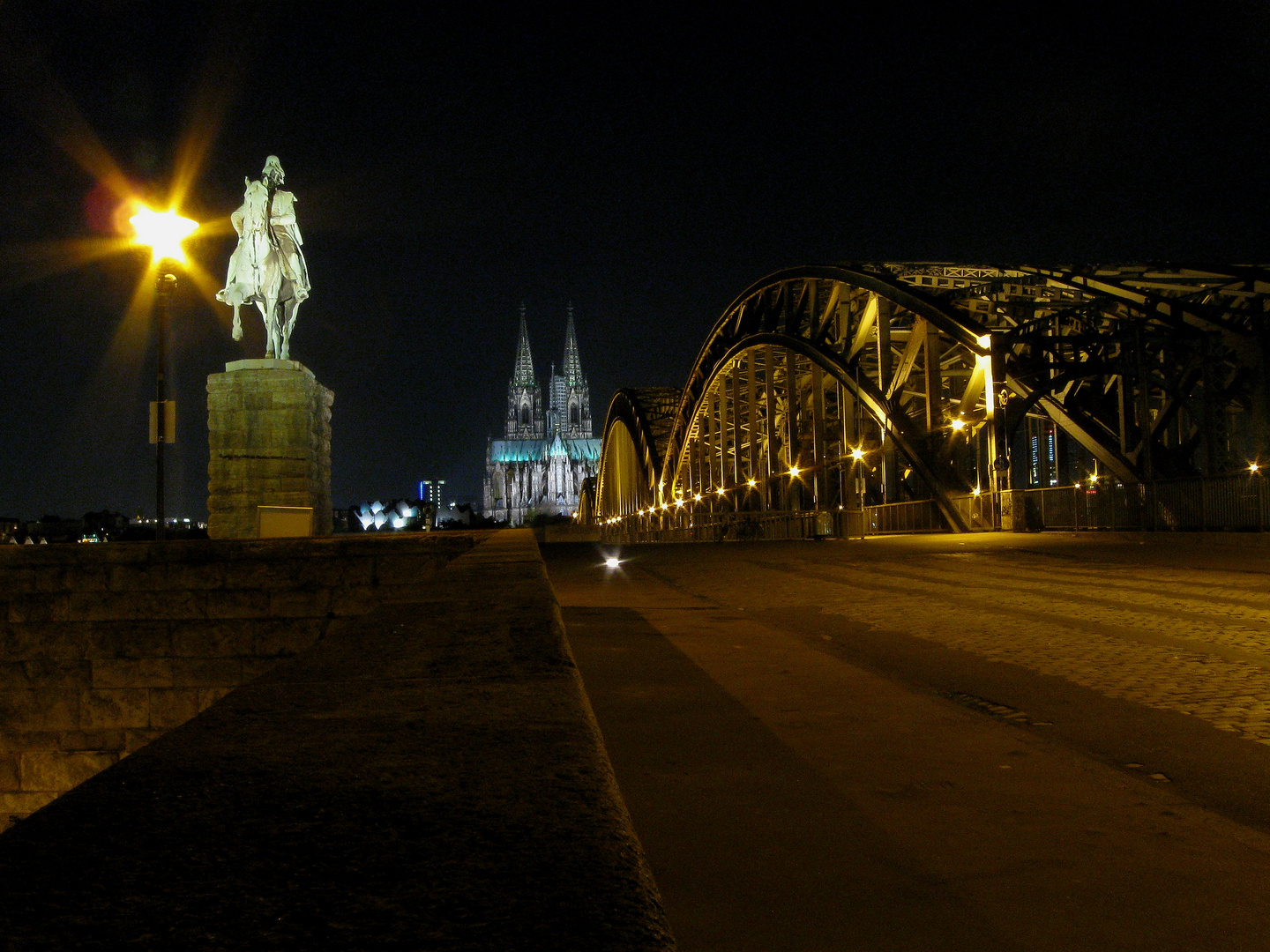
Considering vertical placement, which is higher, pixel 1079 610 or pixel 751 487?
pixel 751 487

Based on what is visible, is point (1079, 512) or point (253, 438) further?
point (1079, 512)

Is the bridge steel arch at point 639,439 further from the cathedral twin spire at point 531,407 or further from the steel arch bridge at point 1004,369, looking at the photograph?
the cathedral twin spire at point 531,407

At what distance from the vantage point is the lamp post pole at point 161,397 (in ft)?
48.1

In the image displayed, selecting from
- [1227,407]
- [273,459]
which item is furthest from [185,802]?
[1227,407]

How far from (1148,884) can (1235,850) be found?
51 centimetres

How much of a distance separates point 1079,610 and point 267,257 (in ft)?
45.8

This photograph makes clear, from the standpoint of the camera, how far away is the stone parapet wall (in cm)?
1155

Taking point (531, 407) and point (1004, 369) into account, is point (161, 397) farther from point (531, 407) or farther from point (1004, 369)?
point (531, 407)

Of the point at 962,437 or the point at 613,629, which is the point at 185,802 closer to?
the point at 613,629

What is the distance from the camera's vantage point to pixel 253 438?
714 inches

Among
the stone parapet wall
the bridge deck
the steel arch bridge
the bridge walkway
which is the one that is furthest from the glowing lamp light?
the steel arch bridge

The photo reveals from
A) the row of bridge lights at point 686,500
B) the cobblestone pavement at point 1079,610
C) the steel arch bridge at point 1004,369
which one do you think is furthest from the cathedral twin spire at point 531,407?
the cobblestone pavement at point 1079,610

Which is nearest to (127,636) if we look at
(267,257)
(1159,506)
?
(267,257)

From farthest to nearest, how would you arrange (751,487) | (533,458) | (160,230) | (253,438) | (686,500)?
(533,458) < (686,500) < (751,487) < (253,438) < (160,230)
